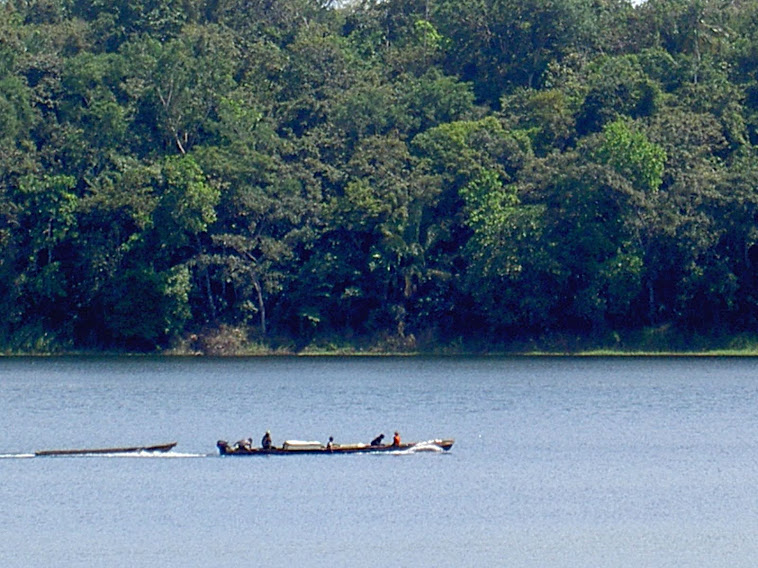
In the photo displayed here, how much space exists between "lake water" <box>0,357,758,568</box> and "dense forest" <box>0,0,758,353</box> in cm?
1237

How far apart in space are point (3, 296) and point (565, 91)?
34.7 meters

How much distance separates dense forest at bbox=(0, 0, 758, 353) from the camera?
81375mm

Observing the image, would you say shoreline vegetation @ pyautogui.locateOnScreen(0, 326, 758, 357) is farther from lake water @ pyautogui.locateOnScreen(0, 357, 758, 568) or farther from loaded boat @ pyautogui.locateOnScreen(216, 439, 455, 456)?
loaded boat @ pyautogui.locateOnScreen(216, 439, 455, 456)

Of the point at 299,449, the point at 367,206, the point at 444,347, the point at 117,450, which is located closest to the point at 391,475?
the point at 299,449

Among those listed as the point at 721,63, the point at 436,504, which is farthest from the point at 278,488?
the point at 721,63

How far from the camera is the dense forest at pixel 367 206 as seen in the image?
81.4 meters

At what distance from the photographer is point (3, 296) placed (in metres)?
84.7

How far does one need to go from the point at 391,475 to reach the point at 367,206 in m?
42.9

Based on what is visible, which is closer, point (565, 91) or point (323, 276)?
point (323, 276)

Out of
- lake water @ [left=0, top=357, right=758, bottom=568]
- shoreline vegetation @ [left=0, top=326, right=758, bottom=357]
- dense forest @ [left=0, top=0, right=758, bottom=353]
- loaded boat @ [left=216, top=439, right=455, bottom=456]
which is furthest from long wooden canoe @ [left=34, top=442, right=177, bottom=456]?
shoreline vegetation @ [left=0, top=326, right=758, bottom=357]

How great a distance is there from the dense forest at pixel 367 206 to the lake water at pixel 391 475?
40.6 ft

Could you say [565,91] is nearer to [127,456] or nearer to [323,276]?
[323,276]

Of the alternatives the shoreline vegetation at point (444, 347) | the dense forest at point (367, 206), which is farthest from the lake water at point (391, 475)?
the dense forest at point (367, 206)

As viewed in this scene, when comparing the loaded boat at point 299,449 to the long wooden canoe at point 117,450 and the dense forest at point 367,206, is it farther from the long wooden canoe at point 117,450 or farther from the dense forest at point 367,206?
the dense forest at point 367,206
